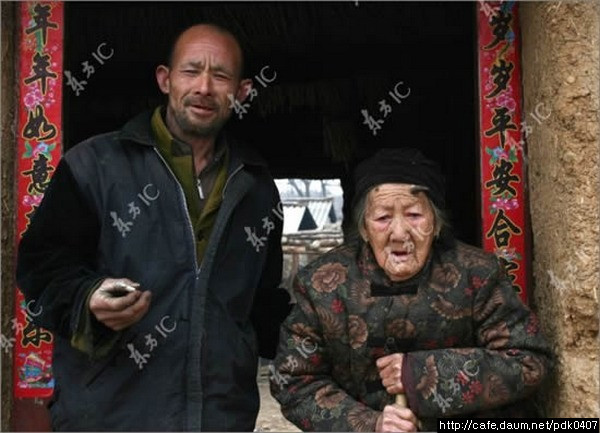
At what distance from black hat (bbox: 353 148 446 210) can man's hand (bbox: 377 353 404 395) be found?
0.46 meters

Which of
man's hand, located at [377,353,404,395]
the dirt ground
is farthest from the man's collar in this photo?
the dirt ground

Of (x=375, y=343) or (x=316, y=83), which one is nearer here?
(x=375, y=343)

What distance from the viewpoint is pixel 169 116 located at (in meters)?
2.27

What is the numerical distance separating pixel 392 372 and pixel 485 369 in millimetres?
240

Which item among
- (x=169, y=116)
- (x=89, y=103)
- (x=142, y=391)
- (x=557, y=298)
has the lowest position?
(x=142, y=391)

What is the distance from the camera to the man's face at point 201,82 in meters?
2.17

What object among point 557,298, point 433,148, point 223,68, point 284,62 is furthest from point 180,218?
point 433,148

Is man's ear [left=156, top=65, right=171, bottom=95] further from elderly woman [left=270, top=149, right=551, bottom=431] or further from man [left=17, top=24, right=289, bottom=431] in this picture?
elderly woman [left=270, top=149, right=551, bottom=431]

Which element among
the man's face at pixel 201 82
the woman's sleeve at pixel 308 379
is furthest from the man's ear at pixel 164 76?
the woman's sleeve at pixel 308 379

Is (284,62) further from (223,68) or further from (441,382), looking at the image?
(441,382)

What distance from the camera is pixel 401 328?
6.21 ft

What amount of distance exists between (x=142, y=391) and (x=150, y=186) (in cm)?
61

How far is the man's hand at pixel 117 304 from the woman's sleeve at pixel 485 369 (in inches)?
28.2

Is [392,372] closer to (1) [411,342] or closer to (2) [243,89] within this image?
(1) [411,342]
